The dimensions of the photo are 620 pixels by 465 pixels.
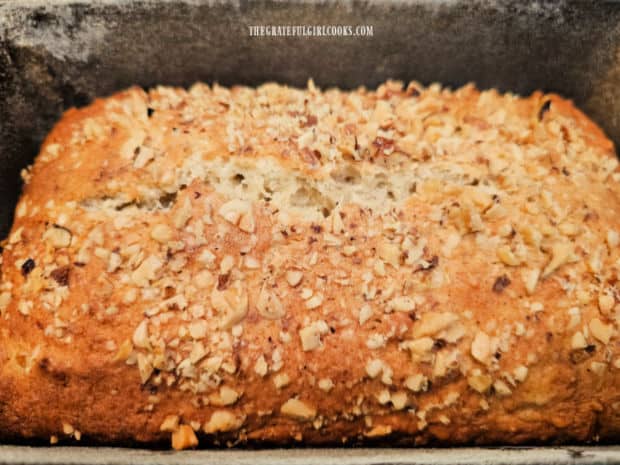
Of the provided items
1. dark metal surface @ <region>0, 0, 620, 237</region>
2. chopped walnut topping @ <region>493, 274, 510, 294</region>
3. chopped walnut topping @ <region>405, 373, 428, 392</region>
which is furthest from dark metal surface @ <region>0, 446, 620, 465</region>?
dark metal surface @ <region>0, 0, 620, 237</region>

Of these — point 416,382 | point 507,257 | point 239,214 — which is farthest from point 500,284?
point 239,214

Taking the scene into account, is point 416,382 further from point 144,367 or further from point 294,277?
point 144,367

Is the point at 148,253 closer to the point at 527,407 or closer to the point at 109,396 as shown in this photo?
the point at 109,396

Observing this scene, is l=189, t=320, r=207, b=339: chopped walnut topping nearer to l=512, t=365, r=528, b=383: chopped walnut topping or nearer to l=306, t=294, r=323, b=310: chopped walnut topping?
l=306, t=294, r=323, b=310: chopped walnut topping

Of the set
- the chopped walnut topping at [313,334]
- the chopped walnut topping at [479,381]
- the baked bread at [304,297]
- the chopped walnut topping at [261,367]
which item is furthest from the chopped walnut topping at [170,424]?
the chopped walnut topping at [479,381]

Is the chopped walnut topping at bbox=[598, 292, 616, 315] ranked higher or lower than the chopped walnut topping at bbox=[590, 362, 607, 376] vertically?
higher

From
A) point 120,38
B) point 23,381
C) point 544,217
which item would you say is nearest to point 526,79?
point 544,217
